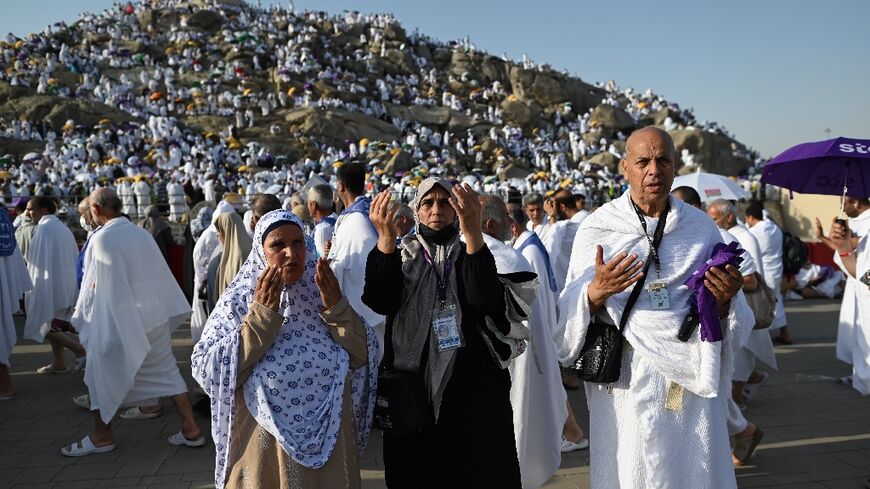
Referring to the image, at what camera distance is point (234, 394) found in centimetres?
242

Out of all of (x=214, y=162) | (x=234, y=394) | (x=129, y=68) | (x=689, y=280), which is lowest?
(x=234, y=394)

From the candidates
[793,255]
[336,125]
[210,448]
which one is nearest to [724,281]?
[210,448]

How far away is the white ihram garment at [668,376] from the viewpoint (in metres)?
2.38

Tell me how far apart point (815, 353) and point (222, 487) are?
277 inches

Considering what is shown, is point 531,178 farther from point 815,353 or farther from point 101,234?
point 101,234

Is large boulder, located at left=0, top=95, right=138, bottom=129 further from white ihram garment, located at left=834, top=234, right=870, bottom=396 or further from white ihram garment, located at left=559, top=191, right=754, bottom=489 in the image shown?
white ihram garment, located at left=559, top=191, right=754, bottom=489

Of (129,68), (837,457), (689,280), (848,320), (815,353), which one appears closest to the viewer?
(689,280)

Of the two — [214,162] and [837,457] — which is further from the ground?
[214,162]

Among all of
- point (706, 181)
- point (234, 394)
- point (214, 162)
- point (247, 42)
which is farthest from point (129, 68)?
point (234, 394)

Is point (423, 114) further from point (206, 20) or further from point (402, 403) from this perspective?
point (402, 403)

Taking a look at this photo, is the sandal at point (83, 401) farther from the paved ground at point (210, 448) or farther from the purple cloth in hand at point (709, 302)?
the purple cloth in hand at point (709, 302)

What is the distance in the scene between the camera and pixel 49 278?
21.5ft

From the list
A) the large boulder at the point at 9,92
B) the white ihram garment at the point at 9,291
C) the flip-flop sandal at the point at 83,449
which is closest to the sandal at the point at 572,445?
the flip-flop sandal at the point at 83,449

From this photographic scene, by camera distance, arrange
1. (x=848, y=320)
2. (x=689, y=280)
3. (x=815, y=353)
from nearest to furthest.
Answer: (x=689, y=280)
(x=848, y=320)
(x=815, y=353)
